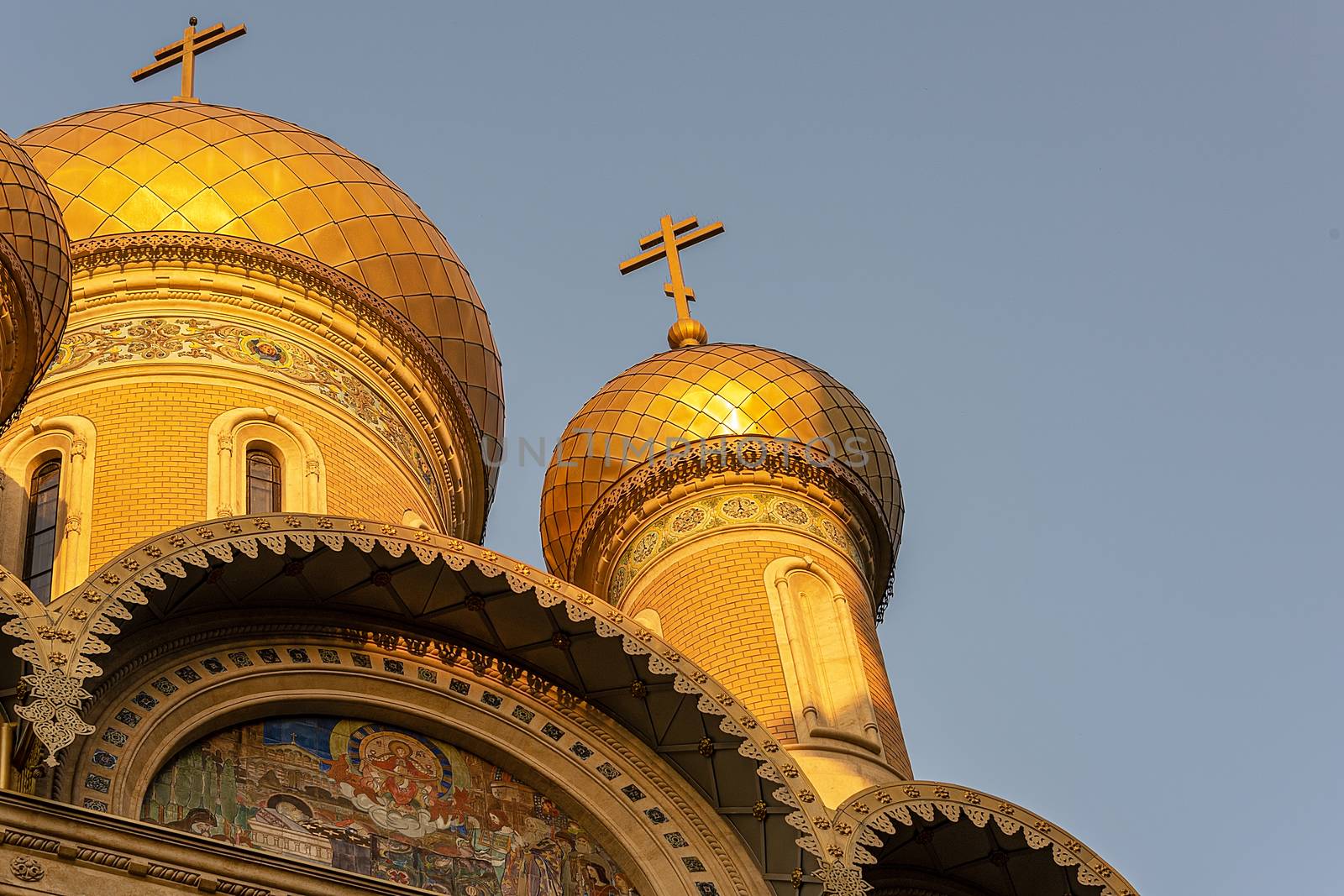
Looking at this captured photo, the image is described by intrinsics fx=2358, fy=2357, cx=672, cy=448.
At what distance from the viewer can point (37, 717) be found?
9836mm

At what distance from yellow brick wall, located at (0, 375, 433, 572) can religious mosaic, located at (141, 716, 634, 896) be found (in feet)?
8.45

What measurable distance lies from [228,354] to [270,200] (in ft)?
5.65

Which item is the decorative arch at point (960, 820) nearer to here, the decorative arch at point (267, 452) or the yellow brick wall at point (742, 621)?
the yellow brick wall at point (742, 621)

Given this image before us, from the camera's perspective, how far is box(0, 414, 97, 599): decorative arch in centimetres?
1355

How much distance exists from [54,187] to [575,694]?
20.5ft

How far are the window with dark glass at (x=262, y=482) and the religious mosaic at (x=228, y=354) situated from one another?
68cm

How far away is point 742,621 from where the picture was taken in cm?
1572

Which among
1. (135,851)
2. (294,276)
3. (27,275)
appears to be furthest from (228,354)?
(135,851)

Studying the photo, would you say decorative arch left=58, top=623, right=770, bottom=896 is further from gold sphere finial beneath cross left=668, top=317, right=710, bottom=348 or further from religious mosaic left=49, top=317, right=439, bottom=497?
gold sphere finial beneath cross left=668, top=317, right=710, bottom=348

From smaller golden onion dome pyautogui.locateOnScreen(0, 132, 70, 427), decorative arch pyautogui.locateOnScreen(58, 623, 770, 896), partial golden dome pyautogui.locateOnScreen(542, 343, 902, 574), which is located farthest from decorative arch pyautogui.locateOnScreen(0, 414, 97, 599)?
partial golden dome pyautogui.locateOnScreen(542, 343, 902, 574)

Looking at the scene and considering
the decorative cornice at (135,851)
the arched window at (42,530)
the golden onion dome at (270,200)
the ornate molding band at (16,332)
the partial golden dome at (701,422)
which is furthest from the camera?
the partial golden dome at (701,422)

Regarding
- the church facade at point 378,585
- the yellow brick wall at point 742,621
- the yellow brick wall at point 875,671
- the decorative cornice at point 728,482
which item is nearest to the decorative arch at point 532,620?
the church facade at point 378,585

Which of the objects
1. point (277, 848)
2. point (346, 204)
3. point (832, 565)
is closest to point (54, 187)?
point (346, 204)

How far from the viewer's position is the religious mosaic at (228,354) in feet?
49.4
